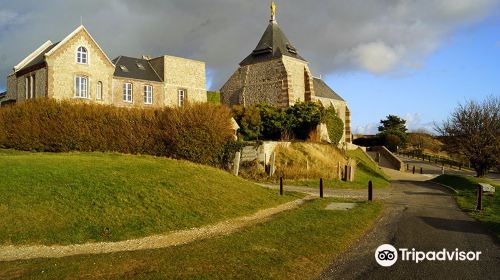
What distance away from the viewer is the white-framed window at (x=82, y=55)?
33.4 metres

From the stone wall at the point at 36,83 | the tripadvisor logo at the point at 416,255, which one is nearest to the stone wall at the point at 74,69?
the stone wall at the point at 36,83

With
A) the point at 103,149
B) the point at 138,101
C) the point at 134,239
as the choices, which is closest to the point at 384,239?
the point at 134,239

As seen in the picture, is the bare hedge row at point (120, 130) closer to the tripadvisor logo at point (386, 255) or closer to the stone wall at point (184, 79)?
the stone wall at point (184, 79)

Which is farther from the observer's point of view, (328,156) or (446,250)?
(328,156)

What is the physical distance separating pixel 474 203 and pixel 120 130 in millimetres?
18571

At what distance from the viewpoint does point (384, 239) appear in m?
10.8

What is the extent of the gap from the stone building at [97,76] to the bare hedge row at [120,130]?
5485 millimetres

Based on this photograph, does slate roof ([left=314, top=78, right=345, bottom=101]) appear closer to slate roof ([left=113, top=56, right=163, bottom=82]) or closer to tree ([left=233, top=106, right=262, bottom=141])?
tree ([left=233, top=106, right=262, bottom=141])

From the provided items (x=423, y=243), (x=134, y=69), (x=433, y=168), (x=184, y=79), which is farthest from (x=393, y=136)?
(x=423, y=243)

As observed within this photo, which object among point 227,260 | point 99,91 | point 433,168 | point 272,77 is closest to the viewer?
point 227,260

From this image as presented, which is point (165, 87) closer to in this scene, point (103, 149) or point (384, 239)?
point (103, 149)

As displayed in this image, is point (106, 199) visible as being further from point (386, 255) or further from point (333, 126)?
point (333, 126)

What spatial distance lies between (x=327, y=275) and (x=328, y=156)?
25373mm

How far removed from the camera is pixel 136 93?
37.3m
